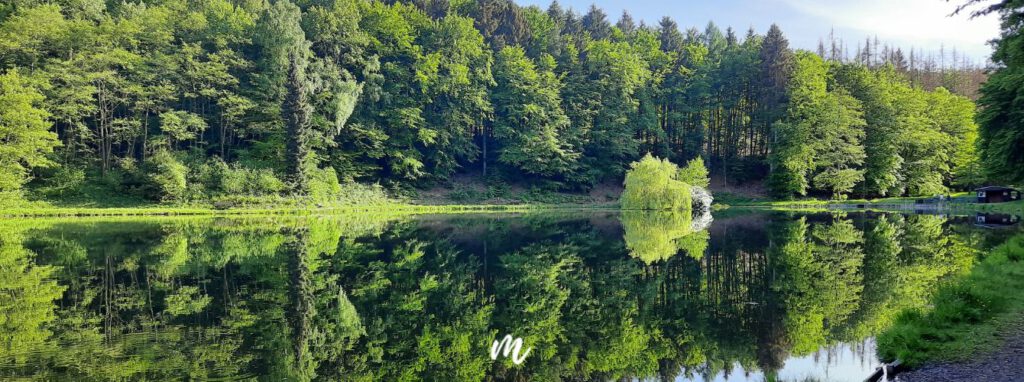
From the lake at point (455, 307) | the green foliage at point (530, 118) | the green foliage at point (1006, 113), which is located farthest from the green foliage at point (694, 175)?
the lake at point (455, 307)

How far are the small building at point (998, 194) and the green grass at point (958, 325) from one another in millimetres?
42247

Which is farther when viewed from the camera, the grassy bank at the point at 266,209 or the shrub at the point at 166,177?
the shrub at the point at 166,177

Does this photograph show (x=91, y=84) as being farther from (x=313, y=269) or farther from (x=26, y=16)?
(x=313, y=269)

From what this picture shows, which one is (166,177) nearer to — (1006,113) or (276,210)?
(276,210)

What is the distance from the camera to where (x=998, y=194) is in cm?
4359

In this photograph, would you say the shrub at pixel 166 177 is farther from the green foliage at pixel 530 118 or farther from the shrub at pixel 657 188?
the shrub at pixel 657 188

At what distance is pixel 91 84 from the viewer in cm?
4556

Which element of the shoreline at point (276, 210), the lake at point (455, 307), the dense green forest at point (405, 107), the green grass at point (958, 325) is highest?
the dense green forest at point (405, 107)

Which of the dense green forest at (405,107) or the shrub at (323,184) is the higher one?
the dense green forest at (405,107)

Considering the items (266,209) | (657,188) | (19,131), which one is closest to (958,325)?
(657,188)

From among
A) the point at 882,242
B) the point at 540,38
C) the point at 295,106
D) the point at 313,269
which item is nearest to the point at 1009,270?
the point at 882,242

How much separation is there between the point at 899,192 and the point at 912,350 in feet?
201

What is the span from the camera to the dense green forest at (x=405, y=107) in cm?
4372

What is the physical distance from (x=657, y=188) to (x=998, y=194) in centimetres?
Answer: 2470
